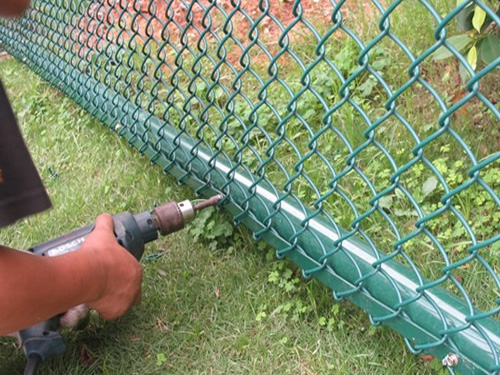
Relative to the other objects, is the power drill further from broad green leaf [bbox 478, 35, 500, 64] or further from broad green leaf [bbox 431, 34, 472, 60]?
broad green leaf [bbox 478, 35, 500, 64]

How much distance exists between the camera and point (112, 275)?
66.2 inches

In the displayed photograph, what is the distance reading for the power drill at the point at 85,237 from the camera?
178 cm

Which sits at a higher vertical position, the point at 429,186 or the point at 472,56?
the point at 472,56

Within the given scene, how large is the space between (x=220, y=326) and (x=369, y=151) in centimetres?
88

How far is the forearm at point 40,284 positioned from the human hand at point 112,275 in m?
0.03

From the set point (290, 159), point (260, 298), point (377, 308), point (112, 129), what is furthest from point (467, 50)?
point (112, 129)

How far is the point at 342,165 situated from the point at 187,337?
876mm

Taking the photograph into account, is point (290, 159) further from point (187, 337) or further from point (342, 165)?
point (187, 337)

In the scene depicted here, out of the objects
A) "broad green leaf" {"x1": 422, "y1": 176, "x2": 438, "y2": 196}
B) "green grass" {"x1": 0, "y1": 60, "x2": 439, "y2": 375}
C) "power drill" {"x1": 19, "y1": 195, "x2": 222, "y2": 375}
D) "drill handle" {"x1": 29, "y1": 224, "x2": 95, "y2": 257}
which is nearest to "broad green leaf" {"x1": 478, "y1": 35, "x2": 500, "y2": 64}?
"broad green leaf" {"x1": 422, "y1": 176, "x2": 438, "y2": 196}

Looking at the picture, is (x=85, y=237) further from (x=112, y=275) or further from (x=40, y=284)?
(x=40, y=284)

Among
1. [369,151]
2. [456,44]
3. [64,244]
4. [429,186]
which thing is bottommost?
[64,244]

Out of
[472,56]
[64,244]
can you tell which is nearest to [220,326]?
[64,244]

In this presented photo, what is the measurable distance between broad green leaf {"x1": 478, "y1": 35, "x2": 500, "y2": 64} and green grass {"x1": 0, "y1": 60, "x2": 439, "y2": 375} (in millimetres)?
891

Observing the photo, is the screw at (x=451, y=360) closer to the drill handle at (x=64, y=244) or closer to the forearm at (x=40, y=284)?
the forearm at (x=40, y=284)
